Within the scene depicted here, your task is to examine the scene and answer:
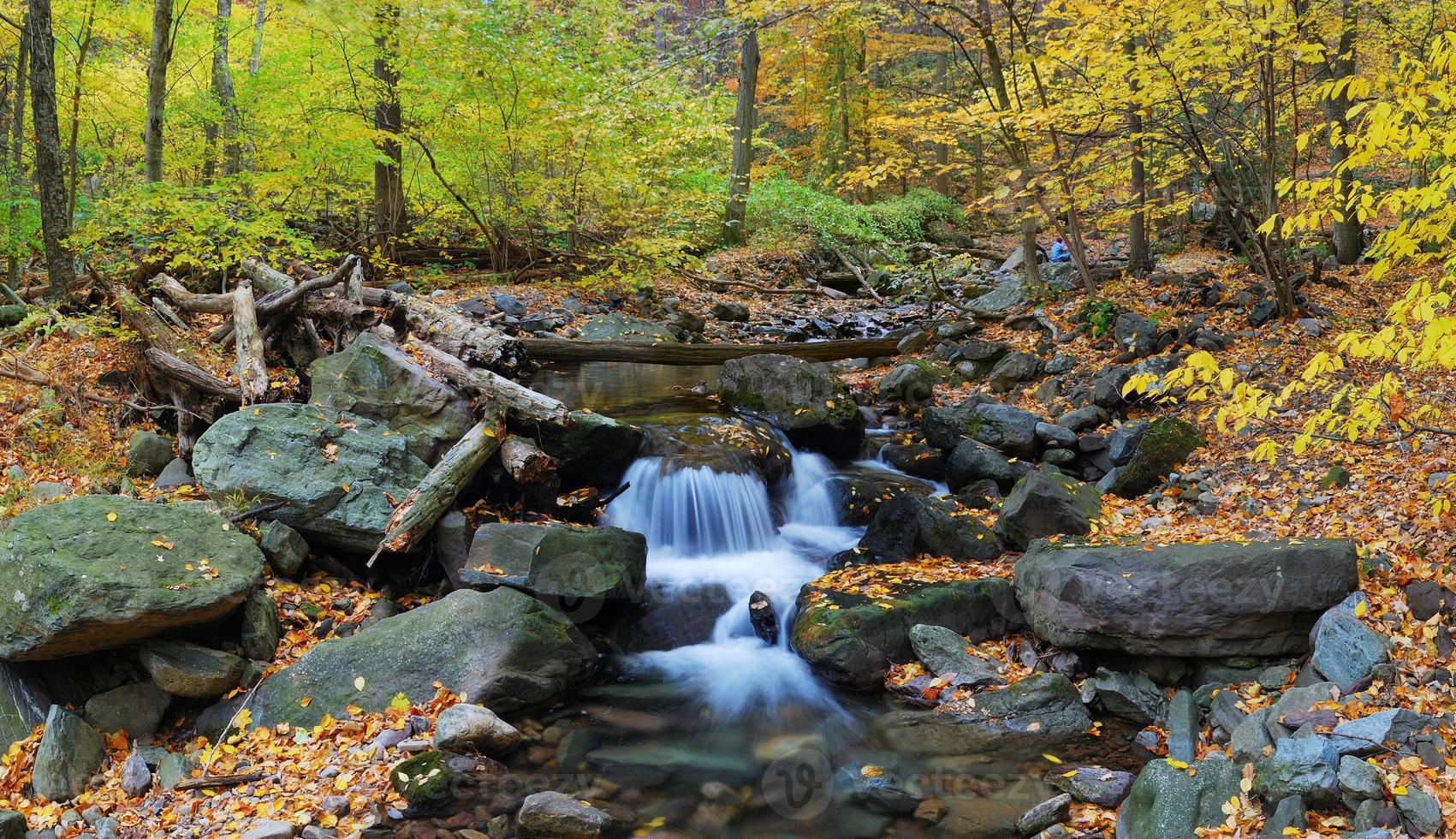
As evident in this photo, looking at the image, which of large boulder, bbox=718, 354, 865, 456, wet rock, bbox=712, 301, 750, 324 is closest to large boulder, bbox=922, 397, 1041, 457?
large boulder, bbox=718, 354, 865, 456

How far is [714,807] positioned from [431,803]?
5.49 feet

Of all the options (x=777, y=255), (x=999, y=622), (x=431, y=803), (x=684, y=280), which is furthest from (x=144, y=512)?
(x=777, y=255)

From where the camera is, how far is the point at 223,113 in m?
14.7

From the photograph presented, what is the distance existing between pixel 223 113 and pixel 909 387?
42.4 ft

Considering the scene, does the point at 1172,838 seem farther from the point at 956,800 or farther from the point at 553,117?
the point at 553,117

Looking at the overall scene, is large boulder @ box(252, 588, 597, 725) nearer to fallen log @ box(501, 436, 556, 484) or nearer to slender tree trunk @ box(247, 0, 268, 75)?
fallen log @ box(501, 436, 556, 484)

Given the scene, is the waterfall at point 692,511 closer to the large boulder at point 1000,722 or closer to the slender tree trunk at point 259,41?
the large boulder at point 1000,722

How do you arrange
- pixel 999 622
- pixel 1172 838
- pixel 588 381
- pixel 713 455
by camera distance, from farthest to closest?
1. pixel 588 381
2. pixel 713 455
3. pixel 999 622
4. pixel 1172 838

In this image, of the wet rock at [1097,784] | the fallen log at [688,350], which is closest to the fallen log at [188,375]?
the fallen log at [688,350]

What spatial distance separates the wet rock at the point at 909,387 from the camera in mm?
11570

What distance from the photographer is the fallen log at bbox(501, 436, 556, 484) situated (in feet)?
24.6

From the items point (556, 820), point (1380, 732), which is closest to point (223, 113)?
point (556, 820)

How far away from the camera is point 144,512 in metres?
5.81

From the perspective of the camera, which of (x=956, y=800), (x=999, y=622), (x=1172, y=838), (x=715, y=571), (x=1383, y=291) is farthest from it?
(x=1383, y=291)
